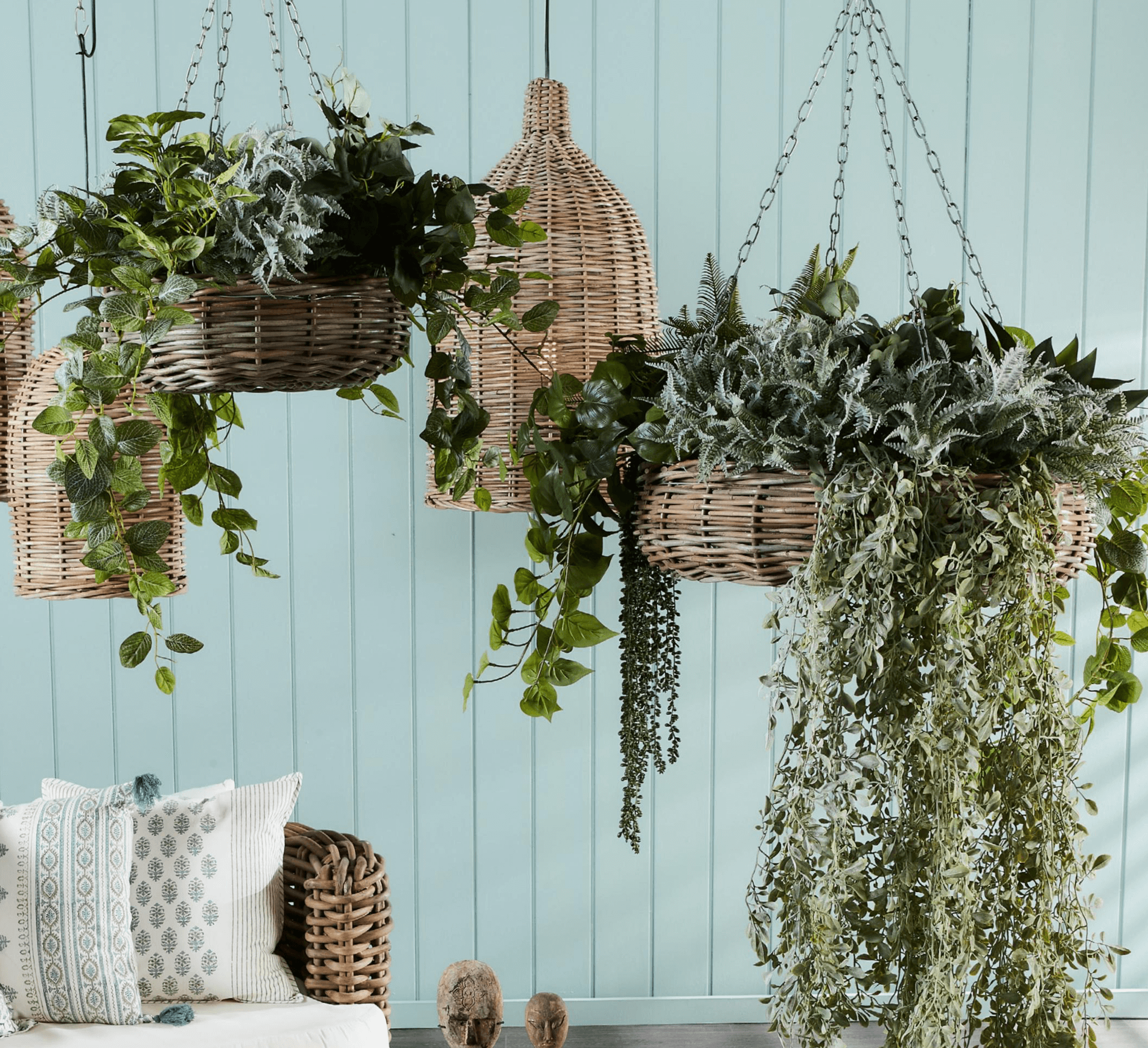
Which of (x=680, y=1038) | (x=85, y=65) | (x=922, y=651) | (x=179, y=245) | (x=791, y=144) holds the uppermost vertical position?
(x=85, y=65)

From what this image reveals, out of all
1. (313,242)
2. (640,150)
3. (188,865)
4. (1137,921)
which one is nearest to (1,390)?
(313,242)

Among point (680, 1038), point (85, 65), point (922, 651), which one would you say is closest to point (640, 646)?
point (922, 651)

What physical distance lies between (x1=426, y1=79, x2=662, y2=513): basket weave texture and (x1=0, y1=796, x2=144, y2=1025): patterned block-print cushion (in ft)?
3.09

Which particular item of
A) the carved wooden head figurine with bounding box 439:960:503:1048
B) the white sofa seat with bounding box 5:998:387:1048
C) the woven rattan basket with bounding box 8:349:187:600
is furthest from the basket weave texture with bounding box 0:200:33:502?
the carved wooden head figurine with bounding box 439:960:503:1048

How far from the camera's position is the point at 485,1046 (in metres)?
1.95

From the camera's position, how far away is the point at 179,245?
842mm

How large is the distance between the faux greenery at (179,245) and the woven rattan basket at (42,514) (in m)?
0.54

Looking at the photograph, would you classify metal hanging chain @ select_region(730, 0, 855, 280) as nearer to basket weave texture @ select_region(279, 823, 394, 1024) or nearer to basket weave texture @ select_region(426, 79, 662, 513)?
basket weave texture @ select_region(426, 79, 662, 513)

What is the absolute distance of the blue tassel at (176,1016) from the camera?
1684mm

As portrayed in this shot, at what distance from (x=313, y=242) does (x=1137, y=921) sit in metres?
2.51

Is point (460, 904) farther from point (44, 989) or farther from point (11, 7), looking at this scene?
point (11, 7)

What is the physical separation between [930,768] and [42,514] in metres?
1.29

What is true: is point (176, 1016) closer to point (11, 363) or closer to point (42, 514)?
point (42, 514)

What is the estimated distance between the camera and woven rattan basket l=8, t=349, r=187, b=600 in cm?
146
